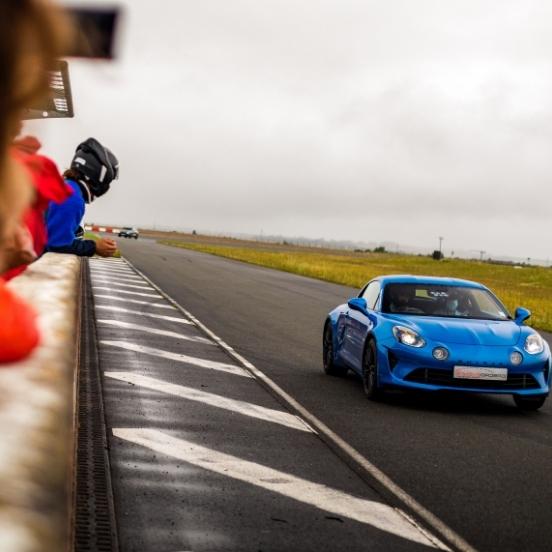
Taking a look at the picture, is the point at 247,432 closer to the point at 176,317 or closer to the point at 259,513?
the point at 259,513

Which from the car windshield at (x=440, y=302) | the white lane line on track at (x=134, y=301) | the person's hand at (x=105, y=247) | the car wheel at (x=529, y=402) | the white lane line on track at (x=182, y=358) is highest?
the person's hand at (x=105, y=247)

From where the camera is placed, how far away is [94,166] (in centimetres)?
581

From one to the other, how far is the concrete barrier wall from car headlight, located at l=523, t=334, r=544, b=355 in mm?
8125

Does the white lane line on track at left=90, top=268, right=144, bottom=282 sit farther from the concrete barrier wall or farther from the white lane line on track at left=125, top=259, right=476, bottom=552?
the concrete barrier wall

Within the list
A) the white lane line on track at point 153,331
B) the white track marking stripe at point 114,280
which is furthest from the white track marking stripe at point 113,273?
the white lane line on track at point 153,331

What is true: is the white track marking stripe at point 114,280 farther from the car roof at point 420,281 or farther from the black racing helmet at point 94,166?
the black racing helmet at point 94,166

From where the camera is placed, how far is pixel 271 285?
3353cm

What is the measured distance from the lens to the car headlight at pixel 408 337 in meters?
10.0

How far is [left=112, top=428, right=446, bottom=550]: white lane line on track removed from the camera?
564 cm

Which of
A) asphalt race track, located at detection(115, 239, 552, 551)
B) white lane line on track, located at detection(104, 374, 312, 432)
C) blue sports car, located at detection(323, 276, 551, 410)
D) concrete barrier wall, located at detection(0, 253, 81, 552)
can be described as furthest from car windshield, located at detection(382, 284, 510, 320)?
concrete barrier wall, located at detection(0, 253, 81, 552)

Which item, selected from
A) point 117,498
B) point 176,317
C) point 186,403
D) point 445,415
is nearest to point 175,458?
point 117,498

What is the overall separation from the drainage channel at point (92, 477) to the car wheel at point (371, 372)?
2.87 metres

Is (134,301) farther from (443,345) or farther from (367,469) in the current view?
(367,469)

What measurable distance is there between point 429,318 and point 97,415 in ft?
13.4
